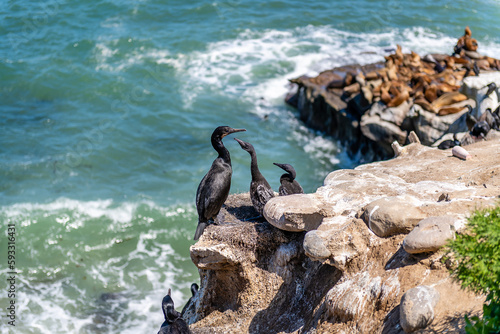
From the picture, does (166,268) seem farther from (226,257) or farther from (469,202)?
(469,202)

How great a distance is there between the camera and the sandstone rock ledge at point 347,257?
5.46m

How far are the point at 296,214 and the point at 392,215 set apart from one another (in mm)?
1214

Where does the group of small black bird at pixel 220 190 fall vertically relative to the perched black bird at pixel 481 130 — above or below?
above

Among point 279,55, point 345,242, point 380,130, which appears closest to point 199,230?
point 345,242

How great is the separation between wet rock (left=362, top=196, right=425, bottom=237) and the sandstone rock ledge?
11 mm

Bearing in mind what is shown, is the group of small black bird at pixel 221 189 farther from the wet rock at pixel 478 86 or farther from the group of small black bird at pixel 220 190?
the wet rock at pixel 478 86

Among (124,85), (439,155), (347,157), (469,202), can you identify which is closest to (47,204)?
(124,85)

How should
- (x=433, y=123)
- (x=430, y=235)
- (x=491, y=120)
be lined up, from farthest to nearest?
(x=433, y=123), (x=491, y=120), (x=430, y=235)

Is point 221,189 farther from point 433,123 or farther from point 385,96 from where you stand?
point 385,96

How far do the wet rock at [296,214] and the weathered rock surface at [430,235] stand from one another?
139 centimetres

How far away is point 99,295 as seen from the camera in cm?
1244

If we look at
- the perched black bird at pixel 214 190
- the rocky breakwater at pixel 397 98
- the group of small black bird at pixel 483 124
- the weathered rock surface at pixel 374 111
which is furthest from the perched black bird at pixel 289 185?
the rocky breakwater at pixel 397 98

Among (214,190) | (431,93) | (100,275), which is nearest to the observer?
(214,190)

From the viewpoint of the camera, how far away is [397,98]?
17344 mm
